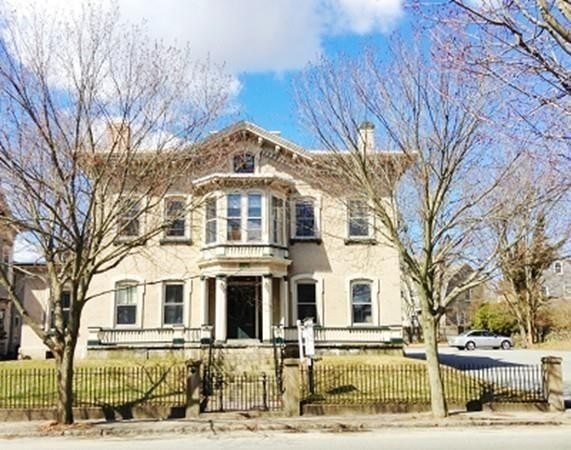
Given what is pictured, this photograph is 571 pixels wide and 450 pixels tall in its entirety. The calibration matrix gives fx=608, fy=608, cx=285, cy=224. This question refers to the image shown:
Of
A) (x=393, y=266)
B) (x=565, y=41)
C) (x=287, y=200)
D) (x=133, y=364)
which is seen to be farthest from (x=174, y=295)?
(x=565, y=41)

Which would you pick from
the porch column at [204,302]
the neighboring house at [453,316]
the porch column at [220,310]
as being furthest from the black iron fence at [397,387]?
the neighboring house at [453,316]

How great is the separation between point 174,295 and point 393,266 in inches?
384

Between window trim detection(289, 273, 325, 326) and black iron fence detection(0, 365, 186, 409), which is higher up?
window trim detection(289, 273, 325, 326)

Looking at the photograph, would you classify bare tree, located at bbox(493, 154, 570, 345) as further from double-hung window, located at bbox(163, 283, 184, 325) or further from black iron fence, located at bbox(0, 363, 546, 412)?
double-hung window, located at bbox(163, 283, 184, 325)

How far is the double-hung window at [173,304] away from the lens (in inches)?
1042

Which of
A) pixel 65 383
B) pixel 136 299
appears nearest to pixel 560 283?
pixel 136 299

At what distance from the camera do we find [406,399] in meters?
16.7

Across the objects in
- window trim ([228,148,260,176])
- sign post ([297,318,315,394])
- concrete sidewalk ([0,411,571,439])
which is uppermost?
window trim ([228,148,260,176])

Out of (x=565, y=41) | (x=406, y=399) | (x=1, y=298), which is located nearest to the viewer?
(x=565, y=41)

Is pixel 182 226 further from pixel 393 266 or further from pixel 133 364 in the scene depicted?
pixel 393 266

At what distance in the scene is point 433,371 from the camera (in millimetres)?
15492

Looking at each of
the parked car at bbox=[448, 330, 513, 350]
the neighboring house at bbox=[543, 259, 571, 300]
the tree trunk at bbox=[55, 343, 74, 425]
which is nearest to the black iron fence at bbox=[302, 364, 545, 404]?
the tree trunk at bbox=[55, 343, 74, 425]

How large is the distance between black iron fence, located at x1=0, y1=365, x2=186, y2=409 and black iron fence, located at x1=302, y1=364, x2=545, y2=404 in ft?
13.9

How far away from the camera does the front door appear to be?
26297 millimetres
